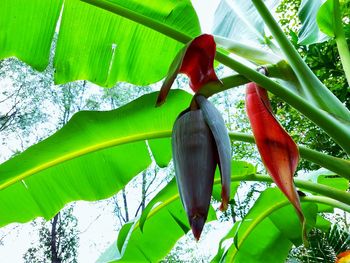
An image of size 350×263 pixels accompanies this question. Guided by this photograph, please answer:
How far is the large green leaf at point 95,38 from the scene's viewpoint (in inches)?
30.0

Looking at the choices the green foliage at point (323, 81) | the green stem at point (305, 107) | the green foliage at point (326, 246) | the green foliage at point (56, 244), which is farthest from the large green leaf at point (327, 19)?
the green foliage at point (56, 244)

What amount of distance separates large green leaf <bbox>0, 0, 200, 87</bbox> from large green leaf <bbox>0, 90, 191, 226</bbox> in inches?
4.6

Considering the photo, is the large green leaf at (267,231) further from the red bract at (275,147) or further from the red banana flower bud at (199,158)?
the red banana flower bud at (199,158)

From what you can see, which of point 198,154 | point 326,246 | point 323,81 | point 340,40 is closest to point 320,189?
point 340,40

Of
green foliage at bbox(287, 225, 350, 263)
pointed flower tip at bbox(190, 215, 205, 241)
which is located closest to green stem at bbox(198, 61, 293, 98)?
pointed flower tip at bbox(190, 215, 205, 241)

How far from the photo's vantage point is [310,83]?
57 centimetres

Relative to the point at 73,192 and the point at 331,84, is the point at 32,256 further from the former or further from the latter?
the point at 73,192

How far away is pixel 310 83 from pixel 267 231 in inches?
18.7

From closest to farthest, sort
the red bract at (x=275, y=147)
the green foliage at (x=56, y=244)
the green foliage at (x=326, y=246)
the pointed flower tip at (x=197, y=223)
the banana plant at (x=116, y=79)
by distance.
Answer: the pointed flower tip at (x=197, y=223), the red bract at (x=275, y=147), the banana plant at (x=116, y=79), the green foliage at (x=326, y=246), the green foliage at (x=56, y=244)

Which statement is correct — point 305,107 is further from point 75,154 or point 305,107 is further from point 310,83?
point 75,154

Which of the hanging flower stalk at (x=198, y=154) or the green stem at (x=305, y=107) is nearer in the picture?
the hanging flower stalk at (x=198, y=154)

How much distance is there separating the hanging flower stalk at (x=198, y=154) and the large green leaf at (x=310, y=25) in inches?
20.2

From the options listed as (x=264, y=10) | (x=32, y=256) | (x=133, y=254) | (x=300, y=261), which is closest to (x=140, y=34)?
(x=264, y=10)

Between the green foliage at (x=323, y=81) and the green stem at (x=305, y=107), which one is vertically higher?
the green foliage at (x=323, y=81)
